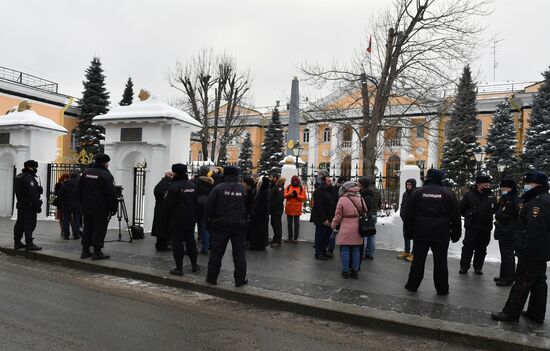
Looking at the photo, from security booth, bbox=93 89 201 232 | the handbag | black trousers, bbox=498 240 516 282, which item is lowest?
black trousers, bbox=498 240 516 282

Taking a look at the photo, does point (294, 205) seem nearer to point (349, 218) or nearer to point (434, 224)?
point (349, 218)

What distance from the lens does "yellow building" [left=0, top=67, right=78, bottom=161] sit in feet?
119

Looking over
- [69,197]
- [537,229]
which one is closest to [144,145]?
[69,197]

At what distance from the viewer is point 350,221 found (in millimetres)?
7676

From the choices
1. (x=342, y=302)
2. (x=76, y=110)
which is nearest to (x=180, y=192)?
(x=342, y=302)

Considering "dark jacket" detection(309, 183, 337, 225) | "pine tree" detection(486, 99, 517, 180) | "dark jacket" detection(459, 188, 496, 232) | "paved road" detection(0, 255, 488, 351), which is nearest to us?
"paved road" detection(0, 255, 488, 351)

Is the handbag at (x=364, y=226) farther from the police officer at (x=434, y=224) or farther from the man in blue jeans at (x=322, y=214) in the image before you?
the man in blue jeans at (x=322, y=214)

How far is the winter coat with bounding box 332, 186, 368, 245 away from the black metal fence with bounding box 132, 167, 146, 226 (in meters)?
6.93

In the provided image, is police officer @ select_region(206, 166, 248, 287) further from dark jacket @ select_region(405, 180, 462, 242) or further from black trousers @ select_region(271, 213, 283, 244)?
black trousers @ select_region(271, 213, 283, 244)

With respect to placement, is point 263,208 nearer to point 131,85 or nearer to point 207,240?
point 207,240

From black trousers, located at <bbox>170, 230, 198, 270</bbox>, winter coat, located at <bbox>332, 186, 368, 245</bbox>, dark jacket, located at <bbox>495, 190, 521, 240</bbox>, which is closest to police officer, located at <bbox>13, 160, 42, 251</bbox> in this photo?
black trousers, located at <bbox>170, 230, 198, 270</bbox>

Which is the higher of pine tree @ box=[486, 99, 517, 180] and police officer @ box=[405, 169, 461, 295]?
pine tree @ box=[486, 99, 517, 180]

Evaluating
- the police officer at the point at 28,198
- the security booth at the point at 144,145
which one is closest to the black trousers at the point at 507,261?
the security booth at the point at 144,145

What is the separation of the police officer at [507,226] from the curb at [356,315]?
279 cm
